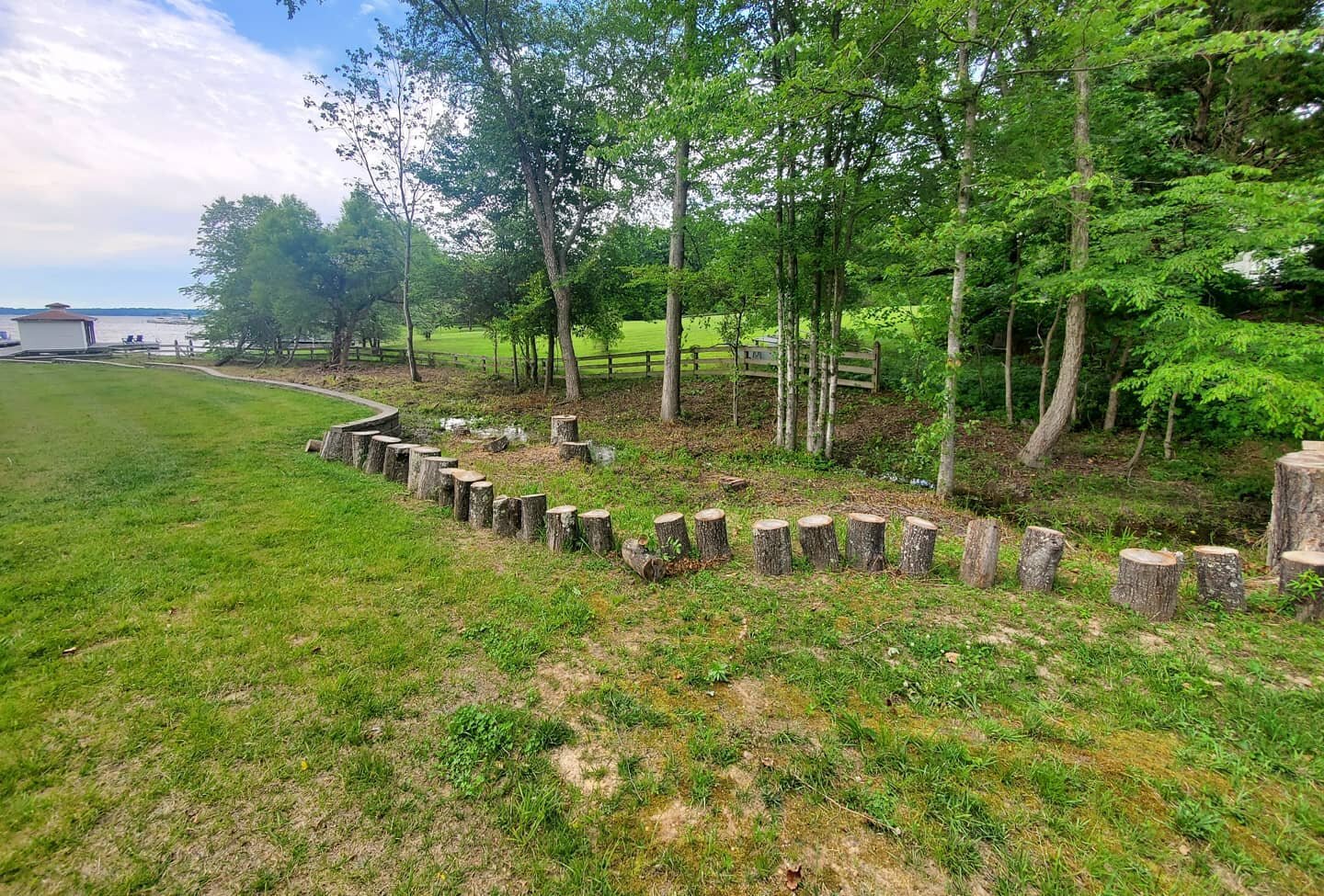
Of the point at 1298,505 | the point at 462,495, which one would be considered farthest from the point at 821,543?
the point at 462,495

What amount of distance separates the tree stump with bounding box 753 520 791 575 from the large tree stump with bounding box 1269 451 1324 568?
385cm

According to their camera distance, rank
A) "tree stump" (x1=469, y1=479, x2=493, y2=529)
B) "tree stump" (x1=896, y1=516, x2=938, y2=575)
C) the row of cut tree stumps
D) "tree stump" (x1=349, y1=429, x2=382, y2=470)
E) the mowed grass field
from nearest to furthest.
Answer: the mowed grass field < the row of cut tree stumps < "tree stump" (x1=896, y1=516, x2=938, y2=575) < "tree stump" (x1=469, y1=479, x2=493, y2=529) < "tree stump" (x1=349, y1=429, x2=382, y2=470)

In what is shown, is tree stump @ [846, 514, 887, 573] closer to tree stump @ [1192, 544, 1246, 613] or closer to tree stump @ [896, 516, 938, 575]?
tree stump @ [896, 516, 938, 575]

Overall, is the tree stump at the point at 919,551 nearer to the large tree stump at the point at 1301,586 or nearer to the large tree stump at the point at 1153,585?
the large tree stump at the point at 1153,585

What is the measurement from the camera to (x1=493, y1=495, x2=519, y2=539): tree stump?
17.3 feet

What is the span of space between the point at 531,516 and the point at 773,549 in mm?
2394

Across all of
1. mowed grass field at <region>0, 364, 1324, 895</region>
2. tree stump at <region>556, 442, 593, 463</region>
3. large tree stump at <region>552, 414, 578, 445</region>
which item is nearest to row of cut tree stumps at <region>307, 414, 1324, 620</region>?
mowed grass field at <region>0, 364, 1324, 895</region>

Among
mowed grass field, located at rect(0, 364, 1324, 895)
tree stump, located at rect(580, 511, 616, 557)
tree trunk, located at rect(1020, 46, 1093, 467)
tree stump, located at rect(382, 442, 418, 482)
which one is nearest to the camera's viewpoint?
mowed grass field, located at rect(0, 364, 1324, 895)

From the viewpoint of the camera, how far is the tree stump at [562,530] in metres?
4.90

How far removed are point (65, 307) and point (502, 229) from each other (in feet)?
159

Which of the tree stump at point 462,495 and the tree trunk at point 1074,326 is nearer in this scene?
the tree stump at point 462,495

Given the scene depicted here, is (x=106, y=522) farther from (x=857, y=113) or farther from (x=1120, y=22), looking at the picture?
(x=1120, y=22)

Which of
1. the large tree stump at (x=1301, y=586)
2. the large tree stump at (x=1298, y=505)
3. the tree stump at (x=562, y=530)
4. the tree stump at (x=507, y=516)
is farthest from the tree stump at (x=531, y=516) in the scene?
the large tree stump at (x=1298, y=505)

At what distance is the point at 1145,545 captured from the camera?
6145 mm
